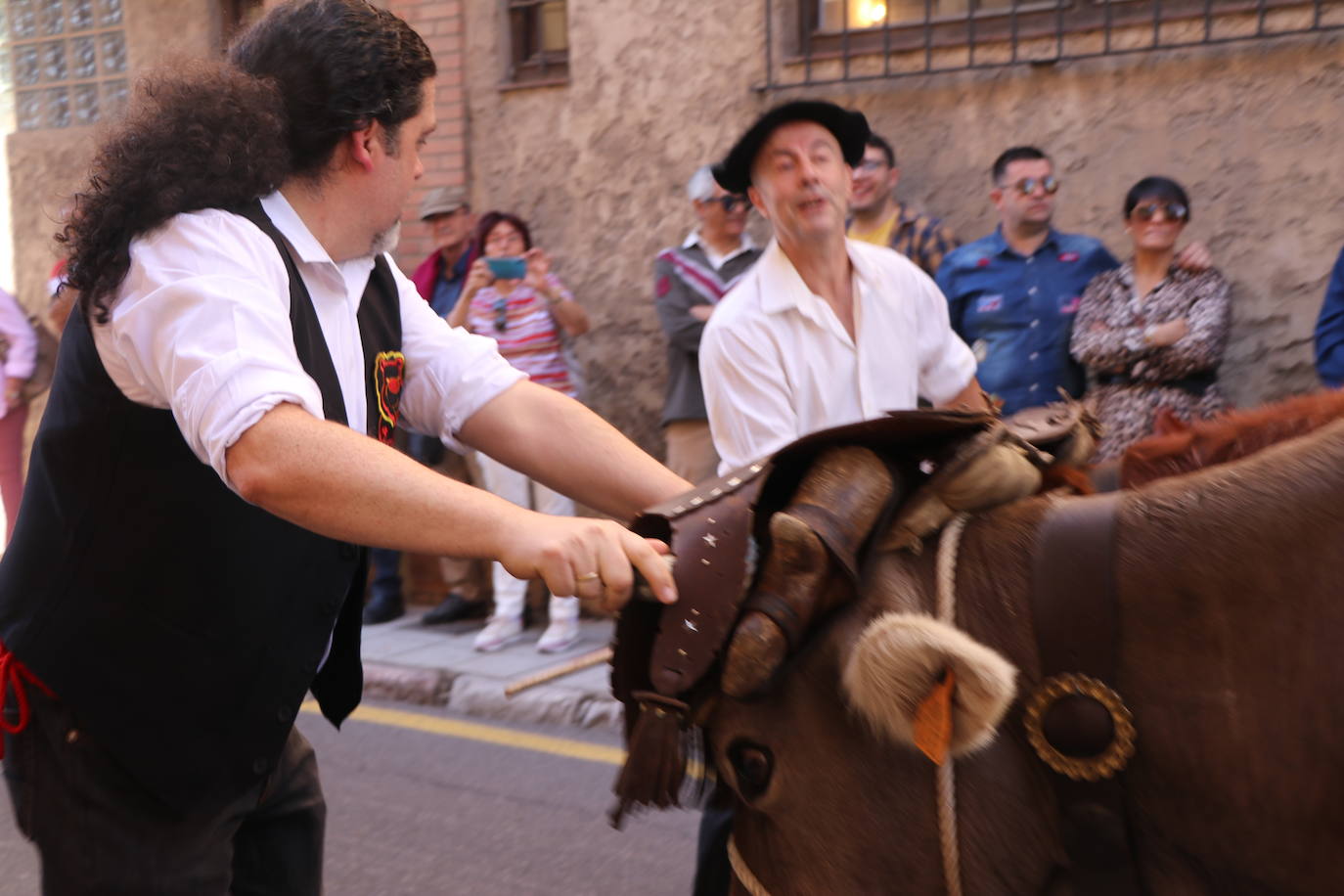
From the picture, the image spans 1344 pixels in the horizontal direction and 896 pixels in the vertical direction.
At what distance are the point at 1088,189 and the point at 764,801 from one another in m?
5.22

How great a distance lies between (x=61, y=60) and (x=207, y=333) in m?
9.76

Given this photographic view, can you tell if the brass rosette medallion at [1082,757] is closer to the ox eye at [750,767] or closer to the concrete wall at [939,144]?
the ox eye at [750,767]

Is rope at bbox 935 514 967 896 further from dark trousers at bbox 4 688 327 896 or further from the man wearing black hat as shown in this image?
the man wearing black hat

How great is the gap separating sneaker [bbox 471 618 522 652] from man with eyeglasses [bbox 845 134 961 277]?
240 cm

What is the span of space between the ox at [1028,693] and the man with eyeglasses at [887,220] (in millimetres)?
4656

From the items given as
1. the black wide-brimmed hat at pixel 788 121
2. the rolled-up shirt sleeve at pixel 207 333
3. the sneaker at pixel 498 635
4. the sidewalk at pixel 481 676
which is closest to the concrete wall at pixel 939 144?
the sneaker at pixel 498 635

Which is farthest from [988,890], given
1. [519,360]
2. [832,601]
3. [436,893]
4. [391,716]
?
[519,360]

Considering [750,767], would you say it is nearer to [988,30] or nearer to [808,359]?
[808,359]

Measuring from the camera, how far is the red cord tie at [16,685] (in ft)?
7.01

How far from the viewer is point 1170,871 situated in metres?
1.45

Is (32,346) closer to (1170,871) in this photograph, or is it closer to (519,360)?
(519,360)

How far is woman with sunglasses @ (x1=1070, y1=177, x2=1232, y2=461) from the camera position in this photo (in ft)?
17.8

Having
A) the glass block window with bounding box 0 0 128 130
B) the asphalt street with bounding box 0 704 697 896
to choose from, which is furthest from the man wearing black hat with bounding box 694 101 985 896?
the glass block window with bounding box 0 0 128 130

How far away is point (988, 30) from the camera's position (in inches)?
258
